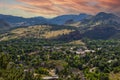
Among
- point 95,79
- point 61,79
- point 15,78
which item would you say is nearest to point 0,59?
point 15,78

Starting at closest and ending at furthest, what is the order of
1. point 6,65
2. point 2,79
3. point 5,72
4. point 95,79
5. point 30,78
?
1. point 2,79
2. point 5,72
3. point 6,65
4. point 30,78
5. point 95,79

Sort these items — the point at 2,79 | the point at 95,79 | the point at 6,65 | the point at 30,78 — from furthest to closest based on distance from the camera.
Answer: the point at 95,79
the point at 30,78
the point at 6,65
the point at 2,79

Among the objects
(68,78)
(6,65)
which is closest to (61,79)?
(68,78)

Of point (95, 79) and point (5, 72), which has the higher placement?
point (5, 72)

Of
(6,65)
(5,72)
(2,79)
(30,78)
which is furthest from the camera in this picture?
(30,78)

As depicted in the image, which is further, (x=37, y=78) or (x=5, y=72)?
(x=37, y=78)

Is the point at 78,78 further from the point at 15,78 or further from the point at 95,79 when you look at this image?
the point at 15,78

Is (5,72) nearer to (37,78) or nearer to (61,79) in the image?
(37,78)

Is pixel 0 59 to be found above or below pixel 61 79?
above

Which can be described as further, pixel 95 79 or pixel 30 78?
pixel 95 79
